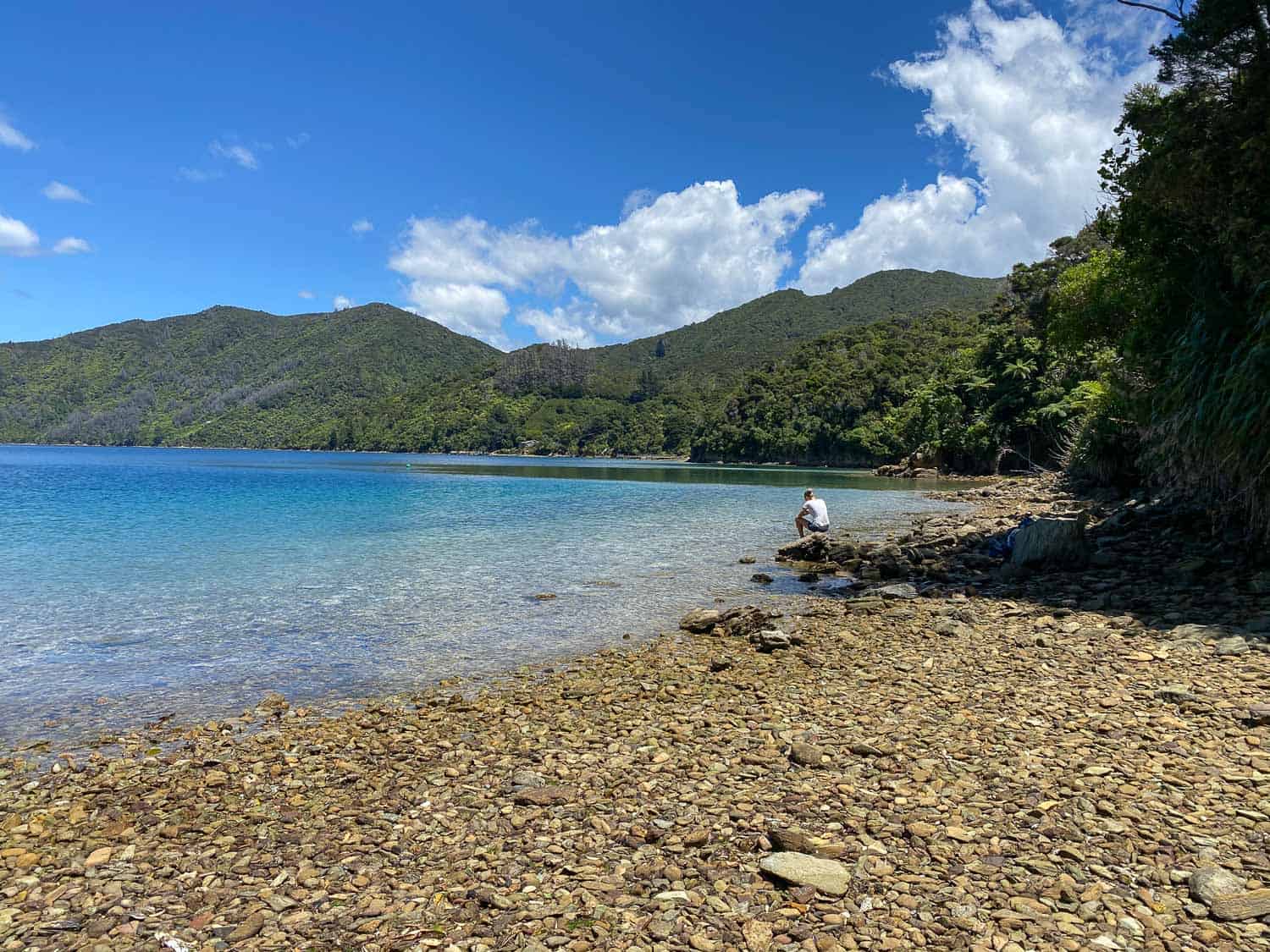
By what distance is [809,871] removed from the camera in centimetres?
503

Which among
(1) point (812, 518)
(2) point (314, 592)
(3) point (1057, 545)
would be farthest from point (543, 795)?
(1) point (812, 518)

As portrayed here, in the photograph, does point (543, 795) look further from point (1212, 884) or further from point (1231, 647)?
point (1231, 647)

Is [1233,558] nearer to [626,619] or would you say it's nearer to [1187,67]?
[1187,67]

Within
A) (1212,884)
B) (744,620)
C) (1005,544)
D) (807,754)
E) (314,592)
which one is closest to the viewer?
(1212,884)

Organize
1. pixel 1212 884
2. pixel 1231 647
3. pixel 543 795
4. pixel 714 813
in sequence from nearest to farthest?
pixel 1212 884 → pixel 714 813 → pixel 543 795 → pixel 1231 647

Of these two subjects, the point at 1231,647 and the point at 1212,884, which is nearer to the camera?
the point at 1212,884

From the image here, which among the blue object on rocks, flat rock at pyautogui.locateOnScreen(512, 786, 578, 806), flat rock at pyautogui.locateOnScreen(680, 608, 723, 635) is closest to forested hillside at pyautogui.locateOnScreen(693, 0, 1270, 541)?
the blue object on rocks

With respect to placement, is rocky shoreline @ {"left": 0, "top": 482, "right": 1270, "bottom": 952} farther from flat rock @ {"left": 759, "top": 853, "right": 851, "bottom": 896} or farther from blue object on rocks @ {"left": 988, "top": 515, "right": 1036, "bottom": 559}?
blue object on rocks @ {"left": 988, "top": 515, "right": 1036, "bottom": 559}

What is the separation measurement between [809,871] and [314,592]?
55.2 ft

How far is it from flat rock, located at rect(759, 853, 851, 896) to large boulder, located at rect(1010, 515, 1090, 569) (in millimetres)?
14943

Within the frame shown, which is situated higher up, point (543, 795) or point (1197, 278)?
point (1197, 278)

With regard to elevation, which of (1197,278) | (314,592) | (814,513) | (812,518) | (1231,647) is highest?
(1197,278)

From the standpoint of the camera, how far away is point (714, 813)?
607 cm

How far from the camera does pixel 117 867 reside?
225 inches
